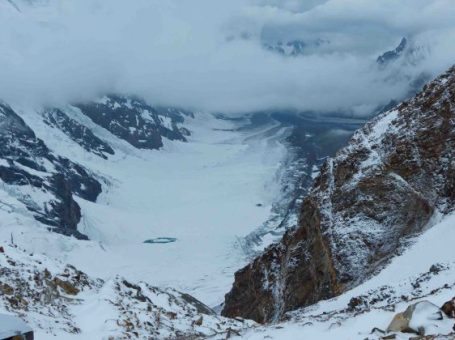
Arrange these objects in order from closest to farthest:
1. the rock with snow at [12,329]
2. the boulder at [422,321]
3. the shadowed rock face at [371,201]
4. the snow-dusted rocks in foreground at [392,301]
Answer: the rock with snow at [12,329]
the boulder at [422,321]
the snow-dusted rocks in foreground at [392,301]
the shadowed rock face at [371,201]

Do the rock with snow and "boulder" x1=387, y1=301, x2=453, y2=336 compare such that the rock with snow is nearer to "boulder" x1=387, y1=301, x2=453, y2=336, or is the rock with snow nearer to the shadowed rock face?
"boulder" x1=387, y1=301, x2=453, y2=336

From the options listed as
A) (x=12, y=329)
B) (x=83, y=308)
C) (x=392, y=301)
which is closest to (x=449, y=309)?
(x=392, y=301)

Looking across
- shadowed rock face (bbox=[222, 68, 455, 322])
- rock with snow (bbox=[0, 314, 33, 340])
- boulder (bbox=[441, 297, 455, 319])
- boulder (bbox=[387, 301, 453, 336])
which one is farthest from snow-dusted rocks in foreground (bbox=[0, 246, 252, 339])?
shadowed rock face (bbox=[222, 68, 455, 322])

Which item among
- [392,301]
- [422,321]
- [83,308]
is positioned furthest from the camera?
[83,308]

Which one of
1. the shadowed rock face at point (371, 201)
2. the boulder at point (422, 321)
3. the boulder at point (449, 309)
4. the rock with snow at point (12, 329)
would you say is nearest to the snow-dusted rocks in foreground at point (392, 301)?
the boulder at point (422, 321)

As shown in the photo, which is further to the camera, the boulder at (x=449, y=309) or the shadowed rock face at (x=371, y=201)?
the shadowed rock face at (x=371, y=201)

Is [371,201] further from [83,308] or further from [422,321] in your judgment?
[422,321]

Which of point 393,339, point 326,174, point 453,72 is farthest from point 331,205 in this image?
point 393,339

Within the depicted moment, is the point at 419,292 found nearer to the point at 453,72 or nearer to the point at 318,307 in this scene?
the point at 318,307

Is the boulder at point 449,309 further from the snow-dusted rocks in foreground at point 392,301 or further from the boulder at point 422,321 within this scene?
the snow-dusted rocks in foreground at point 392,301
